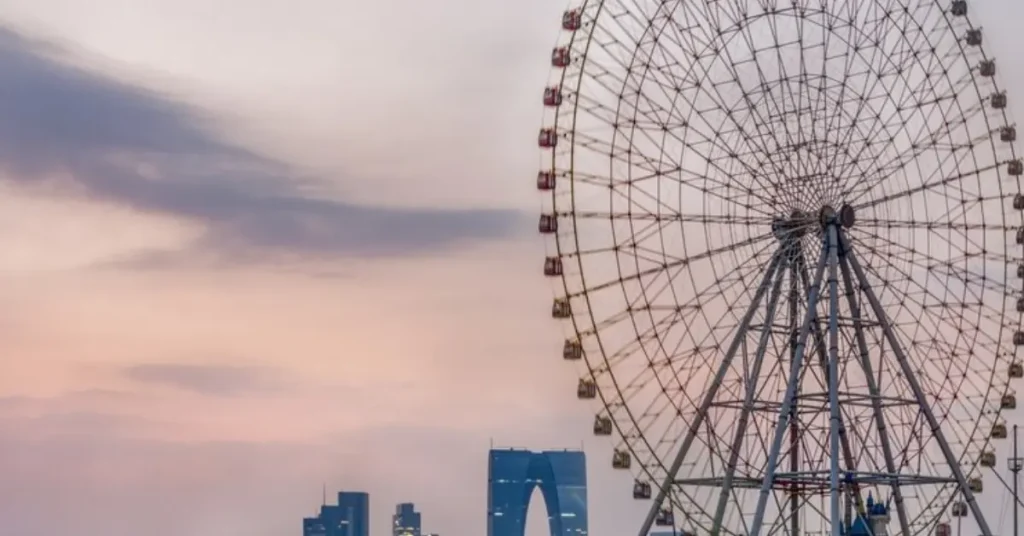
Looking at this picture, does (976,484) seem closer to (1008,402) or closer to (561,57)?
(1008,402)

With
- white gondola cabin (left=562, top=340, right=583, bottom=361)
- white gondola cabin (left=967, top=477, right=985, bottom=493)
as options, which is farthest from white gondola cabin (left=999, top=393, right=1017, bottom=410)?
white gondola cabin (left=562, top=340, right=583, bottom=361)

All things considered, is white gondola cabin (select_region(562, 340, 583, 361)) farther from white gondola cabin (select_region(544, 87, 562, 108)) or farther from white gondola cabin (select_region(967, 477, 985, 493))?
white gondola cabin (select_region(967, 477, 985, 493))

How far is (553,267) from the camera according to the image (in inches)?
3383

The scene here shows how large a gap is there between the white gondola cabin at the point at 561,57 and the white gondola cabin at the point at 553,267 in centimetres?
697

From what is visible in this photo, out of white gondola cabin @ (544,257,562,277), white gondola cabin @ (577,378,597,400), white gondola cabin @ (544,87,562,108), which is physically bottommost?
white gondola cabin @ (577,378,597,400)

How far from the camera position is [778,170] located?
86.9 m

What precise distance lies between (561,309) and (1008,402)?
19.1 meters

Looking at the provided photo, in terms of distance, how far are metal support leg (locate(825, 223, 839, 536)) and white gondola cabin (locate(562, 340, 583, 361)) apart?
28.9ft

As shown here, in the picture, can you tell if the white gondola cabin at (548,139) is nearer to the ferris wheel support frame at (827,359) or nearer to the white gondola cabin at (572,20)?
the white gondola cabin at (572,20)

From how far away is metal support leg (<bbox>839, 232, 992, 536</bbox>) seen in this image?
8538 cm

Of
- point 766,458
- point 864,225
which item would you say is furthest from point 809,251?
point 766,458

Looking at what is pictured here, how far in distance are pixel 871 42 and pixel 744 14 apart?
515 centimetres

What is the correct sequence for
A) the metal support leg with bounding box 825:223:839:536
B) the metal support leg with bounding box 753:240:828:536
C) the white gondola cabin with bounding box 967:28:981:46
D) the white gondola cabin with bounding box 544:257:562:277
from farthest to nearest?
the white gondola cabin with bounding box 967:28:981:46 → the white gondola cabin with bounding box 544:257:562:277 → the metal support leg with bounding box 753:240:828:536 → the metal support leg with bounding box 825:223:839:536

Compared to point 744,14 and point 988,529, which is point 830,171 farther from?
point 988,529
